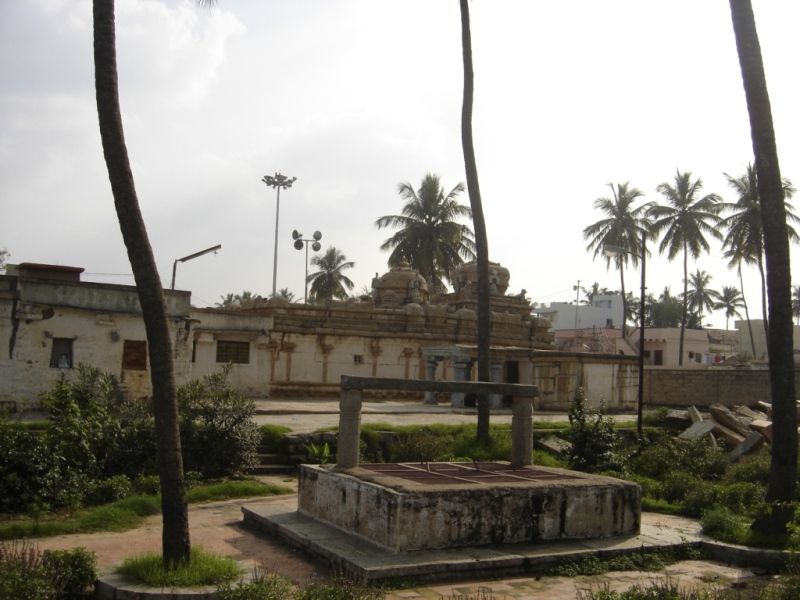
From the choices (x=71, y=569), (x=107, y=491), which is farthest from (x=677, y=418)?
A: (x=71, y=569)

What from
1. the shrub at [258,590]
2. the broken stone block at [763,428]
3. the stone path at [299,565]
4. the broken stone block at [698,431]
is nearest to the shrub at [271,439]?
the stone path at [299,565]

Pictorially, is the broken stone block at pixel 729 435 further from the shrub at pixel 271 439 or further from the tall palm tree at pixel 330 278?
the tall palm tree at pixel 330 278

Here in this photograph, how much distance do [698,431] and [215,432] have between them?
11.6 m

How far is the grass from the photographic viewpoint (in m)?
9.85

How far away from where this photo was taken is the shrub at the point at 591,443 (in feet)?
51.5

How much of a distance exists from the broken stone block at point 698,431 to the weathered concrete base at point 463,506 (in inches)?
331

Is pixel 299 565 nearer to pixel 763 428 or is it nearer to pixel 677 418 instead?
pixel 763 428

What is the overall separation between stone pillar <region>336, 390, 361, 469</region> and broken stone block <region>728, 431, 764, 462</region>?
995cm

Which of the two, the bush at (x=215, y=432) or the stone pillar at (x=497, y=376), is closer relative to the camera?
the bush at (x=215, y=432)

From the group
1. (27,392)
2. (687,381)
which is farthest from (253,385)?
(687,381)

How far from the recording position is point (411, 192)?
49.6 meters

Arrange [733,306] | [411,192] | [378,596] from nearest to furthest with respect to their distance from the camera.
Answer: [378,596] → [411,192] → [733,306]

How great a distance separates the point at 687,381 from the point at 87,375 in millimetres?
22935

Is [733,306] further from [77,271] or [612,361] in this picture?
[77,271]
